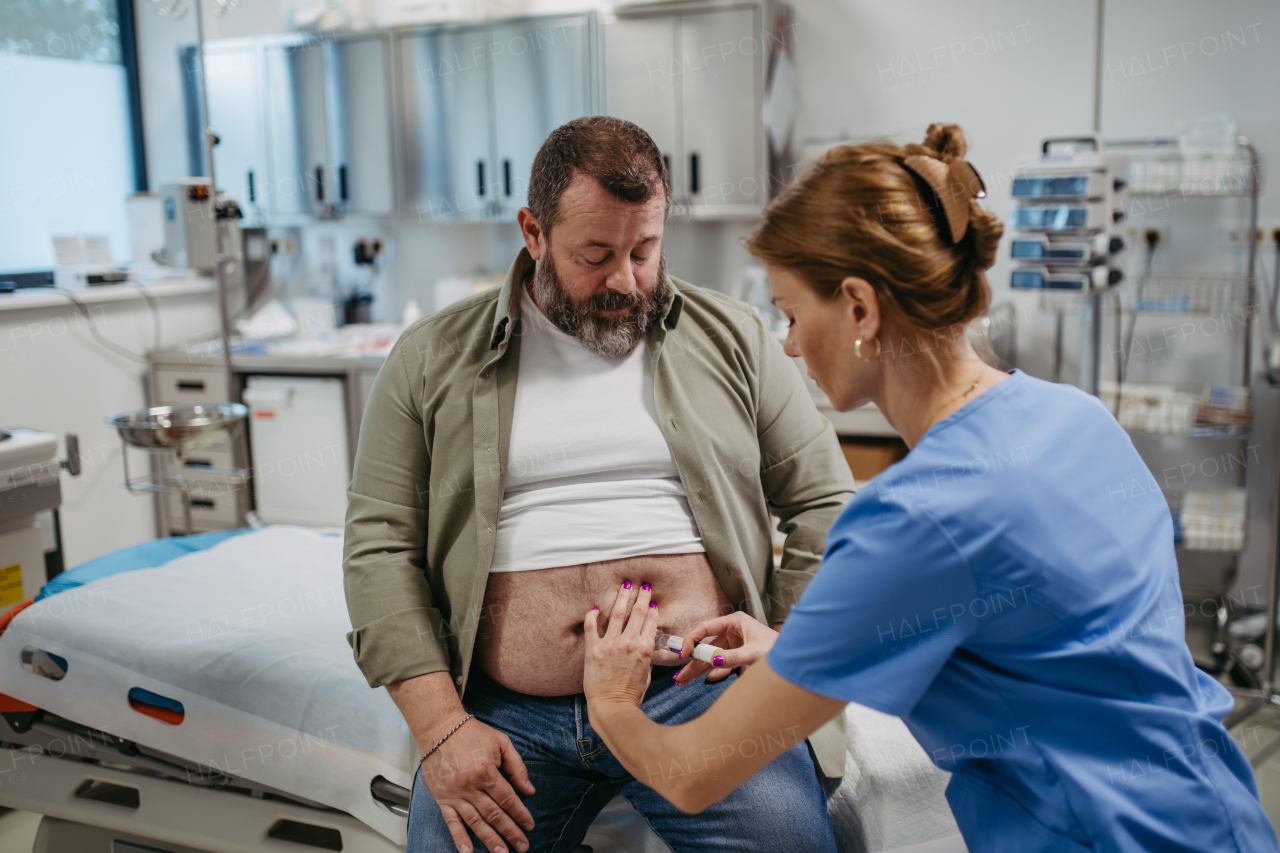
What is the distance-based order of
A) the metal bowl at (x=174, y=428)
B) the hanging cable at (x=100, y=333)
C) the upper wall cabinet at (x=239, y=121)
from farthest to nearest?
1. the upper wall cabinet at (x=239, y=121)
2. the hanging cable at (x=100, y=333)
3. the metal bowl at (x=174, y=428)

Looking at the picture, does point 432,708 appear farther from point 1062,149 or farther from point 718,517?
point 1062,149

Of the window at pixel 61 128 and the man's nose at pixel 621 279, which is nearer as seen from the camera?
the man's nose at pixel 621 279

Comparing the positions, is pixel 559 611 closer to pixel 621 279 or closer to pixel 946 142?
pixel 621 279

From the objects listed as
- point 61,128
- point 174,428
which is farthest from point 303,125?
point 174,428

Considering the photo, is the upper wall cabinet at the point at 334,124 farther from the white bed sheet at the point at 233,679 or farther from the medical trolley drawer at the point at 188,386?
the white bed sheet at the point at 233,679

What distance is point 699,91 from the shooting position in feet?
11.3

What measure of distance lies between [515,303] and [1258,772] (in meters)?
2.05

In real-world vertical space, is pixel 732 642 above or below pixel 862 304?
below

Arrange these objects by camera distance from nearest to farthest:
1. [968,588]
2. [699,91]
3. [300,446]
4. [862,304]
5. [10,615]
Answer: [968,588]
[862,304]
[10,615]
[699,91]
[300,446]

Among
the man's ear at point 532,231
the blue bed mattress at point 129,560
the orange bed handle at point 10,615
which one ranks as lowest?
the orange bed handle at point 10,615

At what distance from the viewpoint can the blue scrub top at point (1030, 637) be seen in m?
0.86

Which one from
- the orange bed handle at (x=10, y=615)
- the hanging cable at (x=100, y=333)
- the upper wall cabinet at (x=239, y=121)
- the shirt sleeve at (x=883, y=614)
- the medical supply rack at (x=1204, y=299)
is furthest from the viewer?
the upper wall cabinet at (x=239, y=121)

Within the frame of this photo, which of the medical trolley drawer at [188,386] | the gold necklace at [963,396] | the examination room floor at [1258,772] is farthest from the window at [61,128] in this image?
the gold necklace at [963,396]

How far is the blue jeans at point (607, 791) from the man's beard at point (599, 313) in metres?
0.51
